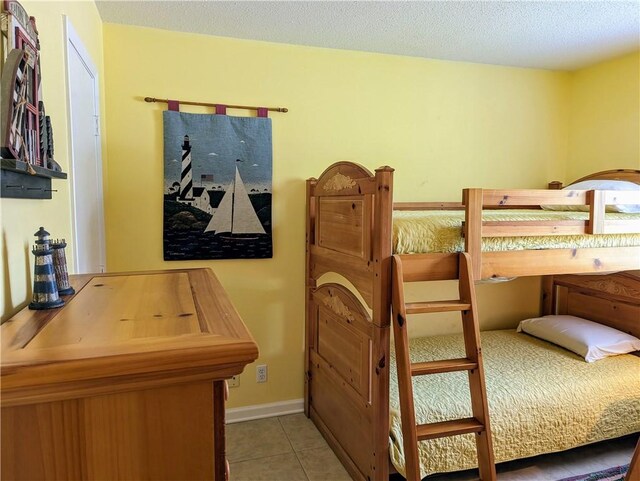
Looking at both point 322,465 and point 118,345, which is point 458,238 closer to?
point 322,465

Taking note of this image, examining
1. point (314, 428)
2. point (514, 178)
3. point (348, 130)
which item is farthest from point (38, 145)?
point (514, 178)

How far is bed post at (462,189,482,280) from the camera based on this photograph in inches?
79.8

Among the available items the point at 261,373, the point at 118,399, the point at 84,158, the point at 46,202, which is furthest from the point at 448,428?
the point at 84,158

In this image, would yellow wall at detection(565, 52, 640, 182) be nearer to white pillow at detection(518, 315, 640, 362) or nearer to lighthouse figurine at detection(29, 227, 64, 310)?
white pillow at detection(518, 315, 640, 362)

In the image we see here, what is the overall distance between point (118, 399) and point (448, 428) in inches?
62.7

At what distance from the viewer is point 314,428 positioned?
9.00 feet

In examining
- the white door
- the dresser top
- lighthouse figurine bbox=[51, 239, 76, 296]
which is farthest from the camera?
the white door

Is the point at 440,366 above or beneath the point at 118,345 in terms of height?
beneath

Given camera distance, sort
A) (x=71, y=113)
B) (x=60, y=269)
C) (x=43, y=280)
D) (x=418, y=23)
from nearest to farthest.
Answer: (x=43, y=280)
(x=60, y=269)
(x=71, y=113)
(x=418, y=23)

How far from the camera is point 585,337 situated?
278 centimetres

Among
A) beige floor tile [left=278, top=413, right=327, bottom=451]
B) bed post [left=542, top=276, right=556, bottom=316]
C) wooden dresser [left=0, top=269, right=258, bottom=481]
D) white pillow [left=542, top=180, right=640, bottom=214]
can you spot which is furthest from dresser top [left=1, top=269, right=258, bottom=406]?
bed post [left=542, top=276, right=556, bottom=316]

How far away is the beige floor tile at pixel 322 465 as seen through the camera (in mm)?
2262

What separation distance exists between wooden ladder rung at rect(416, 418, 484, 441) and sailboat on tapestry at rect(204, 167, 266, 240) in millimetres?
1521

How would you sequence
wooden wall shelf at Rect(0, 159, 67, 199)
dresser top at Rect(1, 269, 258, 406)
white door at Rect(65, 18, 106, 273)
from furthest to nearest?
white door at Rect(65, 18, 106, 273)
wooden wall shelf at Rect(0, 159, 67, 199)
dresser top at Rect(1, 269, 258, 406)
